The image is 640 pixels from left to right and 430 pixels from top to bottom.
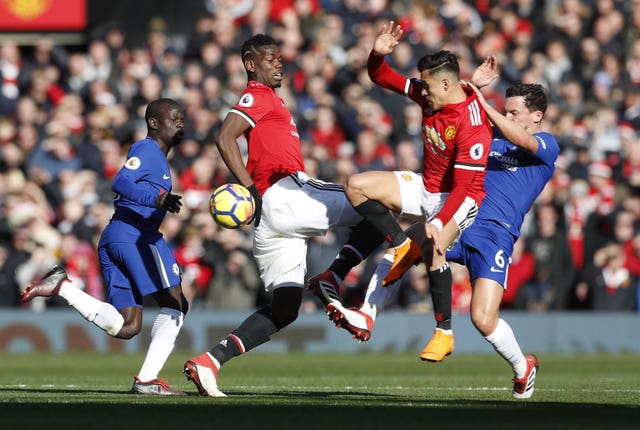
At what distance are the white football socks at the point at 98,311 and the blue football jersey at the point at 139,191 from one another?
523 mm

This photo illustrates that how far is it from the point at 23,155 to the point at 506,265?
10.9 meters

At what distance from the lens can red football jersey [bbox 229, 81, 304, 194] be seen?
10.8 meters

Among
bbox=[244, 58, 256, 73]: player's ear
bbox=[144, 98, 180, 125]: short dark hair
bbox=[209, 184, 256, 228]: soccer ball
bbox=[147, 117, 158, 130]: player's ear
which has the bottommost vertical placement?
bbox=[209, 184, 256, 228]: soccer ball

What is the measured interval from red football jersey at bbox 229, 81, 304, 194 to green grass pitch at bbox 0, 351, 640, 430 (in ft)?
5.77

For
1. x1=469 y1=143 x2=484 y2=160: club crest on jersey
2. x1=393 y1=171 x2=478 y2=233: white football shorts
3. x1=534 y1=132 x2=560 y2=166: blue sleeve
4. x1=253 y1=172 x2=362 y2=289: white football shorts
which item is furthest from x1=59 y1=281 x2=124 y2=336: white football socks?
x1=534 y1=132 x2=560 y2=166: blue sleeve

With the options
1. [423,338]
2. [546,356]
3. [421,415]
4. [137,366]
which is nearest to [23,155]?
[137,366]

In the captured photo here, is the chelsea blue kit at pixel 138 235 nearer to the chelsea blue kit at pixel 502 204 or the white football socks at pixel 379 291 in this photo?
the white football socks at pixel 379 291

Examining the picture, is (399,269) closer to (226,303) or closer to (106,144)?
(226,303)

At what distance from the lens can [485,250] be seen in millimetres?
11148

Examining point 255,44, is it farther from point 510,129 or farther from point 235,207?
point 510,129

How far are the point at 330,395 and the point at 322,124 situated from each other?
375 inches

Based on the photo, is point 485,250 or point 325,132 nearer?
point 485,250

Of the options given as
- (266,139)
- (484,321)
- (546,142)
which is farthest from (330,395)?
(546,142)

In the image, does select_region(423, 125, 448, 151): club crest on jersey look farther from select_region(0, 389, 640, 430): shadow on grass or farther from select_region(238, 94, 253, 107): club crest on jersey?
select_region(0, 389, 640, 430): shadow on grass
